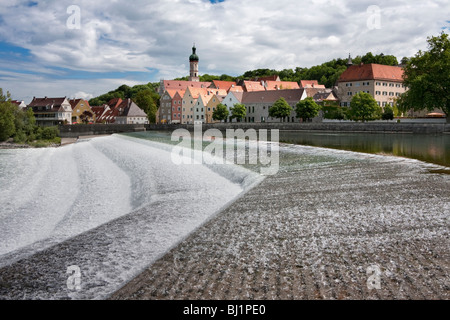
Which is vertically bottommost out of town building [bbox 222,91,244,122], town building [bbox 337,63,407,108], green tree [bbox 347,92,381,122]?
green tree [bbox 347,92,381,122]

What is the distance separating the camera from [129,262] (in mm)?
6918

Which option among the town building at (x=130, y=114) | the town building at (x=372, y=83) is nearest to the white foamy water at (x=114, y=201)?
the town building at (x=372, y=83)

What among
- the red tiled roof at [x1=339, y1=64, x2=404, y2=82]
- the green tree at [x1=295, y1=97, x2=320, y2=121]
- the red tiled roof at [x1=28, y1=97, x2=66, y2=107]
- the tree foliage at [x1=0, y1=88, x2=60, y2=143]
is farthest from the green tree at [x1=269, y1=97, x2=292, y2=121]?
the red tiled roof at [x1=28, y1=97, x2=66, y2=107]

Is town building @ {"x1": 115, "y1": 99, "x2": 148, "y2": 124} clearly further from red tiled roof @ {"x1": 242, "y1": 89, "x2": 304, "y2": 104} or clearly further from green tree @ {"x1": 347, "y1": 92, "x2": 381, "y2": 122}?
green tree @ {"x1": 347, "y1": 92, "x2": 381, "y2": 122}

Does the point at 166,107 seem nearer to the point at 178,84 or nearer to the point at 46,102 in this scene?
the point at 178,84

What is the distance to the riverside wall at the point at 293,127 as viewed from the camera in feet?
160

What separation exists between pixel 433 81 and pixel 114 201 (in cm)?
4796

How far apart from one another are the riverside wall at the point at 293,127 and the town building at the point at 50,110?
2510 cm

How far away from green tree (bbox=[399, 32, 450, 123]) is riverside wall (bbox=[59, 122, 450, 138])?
3.02m

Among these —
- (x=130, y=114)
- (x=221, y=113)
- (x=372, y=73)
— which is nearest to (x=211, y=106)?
(x=221, y=113)

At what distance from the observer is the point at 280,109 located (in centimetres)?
7419

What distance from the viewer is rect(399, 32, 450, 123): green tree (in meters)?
48.1
